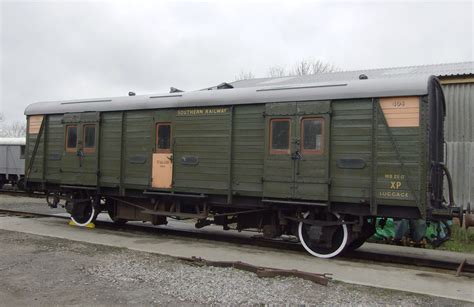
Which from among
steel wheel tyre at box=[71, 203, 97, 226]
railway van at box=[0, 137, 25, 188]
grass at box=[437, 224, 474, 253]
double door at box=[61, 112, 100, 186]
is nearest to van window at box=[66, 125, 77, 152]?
double door at box=[61, 112, 100, 186]

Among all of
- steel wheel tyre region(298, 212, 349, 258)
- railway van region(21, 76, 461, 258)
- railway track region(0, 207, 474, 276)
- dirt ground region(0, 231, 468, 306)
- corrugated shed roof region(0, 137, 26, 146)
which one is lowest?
dirt ground region(0, 231, 468, 306)

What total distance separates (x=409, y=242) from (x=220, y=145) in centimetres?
519

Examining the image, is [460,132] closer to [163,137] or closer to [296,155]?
[296,155]

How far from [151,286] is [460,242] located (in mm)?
8552

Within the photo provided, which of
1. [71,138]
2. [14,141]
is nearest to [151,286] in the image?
[71,138]

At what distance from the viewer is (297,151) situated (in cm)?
888

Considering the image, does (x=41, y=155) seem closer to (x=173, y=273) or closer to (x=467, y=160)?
(x=173, y=273)

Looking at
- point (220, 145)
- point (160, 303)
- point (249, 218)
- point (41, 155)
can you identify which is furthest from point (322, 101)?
point (41, 155)

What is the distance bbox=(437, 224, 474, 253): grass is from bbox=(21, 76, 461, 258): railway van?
256 centimetres

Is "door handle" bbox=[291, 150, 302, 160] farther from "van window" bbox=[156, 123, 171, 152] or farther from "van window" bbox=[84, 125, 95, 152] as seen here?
"van window" bbox=[84, 125, 95, 152]

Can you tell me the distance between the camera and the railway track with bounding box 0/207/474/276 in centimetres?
826

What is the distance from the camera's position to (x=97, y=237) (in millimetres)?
10539

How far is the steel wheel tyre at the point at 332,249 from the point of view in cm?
865

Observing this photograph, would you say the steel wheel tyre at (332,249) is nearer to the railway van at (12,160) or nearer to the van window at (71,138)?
the van window at (71,138)
